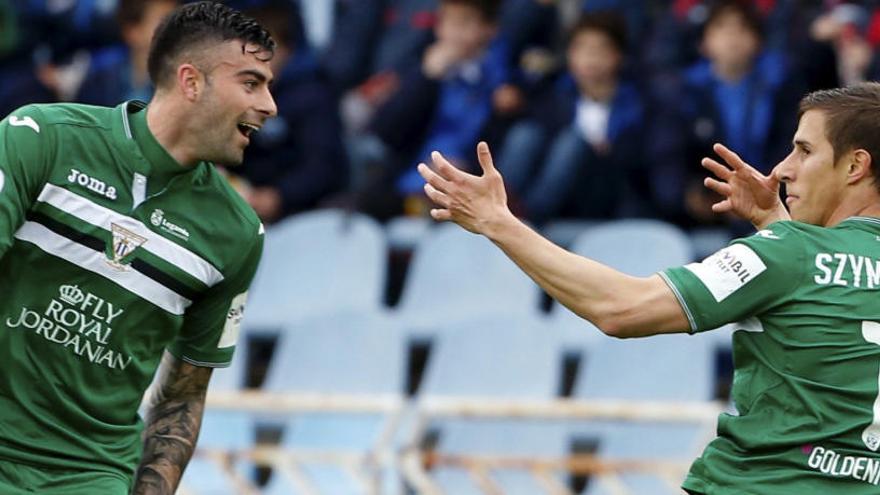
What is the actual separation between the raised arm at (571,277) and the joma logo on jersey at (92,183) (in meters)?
1.13

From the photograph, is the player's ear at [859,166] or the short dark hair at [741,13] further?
the short dark hair at [741,13]

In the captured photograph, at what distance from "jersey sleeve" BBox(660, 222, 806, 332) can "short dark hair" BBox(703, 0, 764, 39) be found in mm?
6528

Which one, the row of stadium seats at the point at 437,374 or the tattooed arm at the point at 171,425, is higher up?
the row of stadium seats at the point at 437,374

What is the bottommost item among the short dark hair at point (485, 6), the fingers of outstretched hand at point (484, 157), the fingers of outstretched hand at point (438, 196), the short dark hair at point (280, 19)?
the fingers of outstretched hand at point (438, 196)

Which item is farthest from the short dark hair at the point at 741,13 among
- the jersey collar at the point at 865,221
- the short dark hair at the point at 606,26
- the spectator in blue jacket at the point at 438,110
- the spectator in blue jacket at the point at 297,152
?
the jersey collar at the point at 865,221

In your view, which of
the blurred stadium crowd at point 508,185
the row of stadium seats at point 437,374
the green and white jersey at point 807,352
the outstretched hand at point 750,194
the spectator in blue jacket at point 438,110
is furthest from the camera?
the spectator in blue jacket at point 438,110

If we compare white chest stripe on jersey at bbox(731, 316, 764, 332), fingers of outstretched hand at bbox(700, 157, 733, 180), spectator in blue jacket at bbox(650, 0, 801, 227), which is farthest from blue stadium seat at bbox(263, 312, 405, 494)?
white chest stripe on jersey at bbox(731, 316, 764, 332)

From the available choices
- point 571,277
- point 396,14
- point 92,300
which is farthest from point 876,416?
point 396,14

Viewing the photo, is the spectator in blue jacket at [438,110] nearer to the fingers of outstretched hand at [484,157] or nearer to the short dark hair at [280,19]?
the short dark hair at [280,19]

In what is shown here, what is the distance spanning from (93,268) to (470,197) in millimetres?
1245

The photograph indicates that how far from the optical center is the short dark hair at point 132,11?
12.3 metres

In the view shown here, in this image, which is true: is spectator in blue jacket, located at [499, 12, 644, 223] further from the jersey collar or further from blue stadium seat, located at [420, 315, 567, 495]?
the jersey collar

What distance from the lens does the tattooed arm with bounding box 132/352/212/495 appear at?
20.4 feet

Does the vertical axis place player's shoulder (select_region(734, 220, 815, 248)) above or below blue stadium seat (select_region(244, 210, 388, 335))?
below
